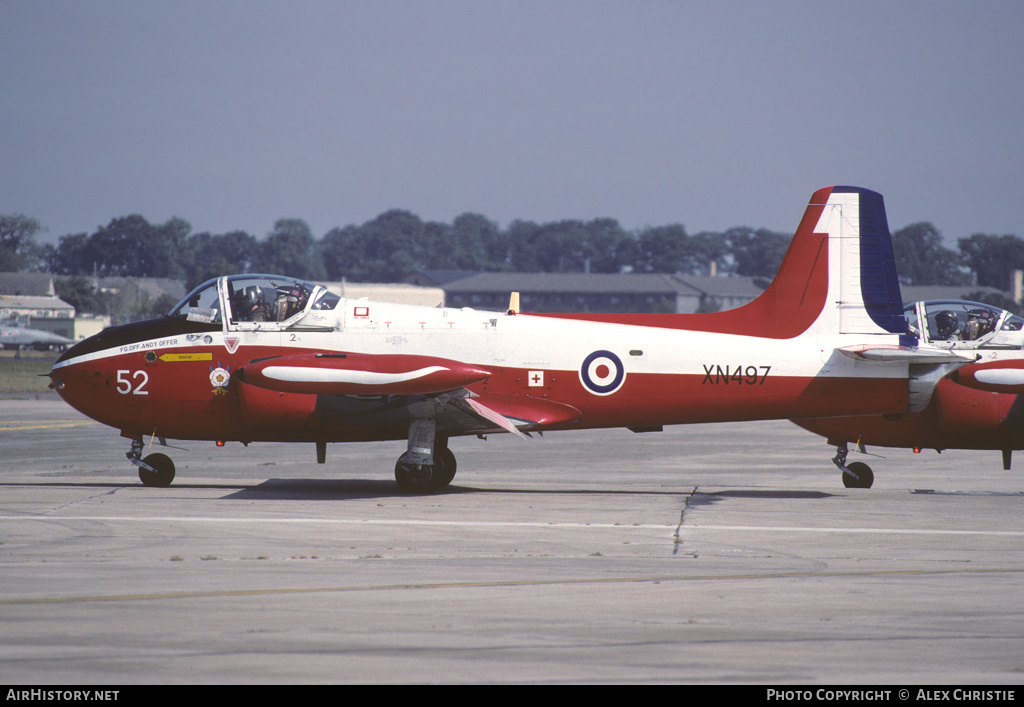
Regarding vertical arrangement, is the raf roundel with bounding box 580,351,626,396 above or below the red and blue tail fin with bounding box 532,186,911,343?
below

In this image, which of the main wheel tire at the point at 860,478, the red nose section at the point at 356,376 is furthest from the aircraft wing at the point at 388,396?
the main wheel tire at the point at 860,478

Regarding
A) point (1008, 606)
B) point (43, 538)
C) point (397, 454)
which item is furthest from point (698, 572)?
point (397, 454)

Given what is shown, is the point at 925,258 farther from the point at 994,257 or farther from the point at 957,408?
the point at 957,408

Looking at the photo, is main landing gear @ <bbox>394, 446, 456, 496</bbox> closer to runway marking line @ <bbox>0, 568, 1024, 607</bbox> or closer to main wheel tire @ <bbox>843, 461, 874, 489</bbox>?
runway marking line @ <bbox>0, 568, 1024, 607</bbox>

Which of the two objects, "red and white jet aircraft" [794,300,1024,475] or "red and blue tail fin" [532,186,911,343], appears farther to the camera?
"red and white jet aircraft" [794,300,1024,475]

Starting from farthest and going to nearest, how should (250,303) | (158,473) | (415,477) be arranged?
(158,473), (250,303), (415,477)

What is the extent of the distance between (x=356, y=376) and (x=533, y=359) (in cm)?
260

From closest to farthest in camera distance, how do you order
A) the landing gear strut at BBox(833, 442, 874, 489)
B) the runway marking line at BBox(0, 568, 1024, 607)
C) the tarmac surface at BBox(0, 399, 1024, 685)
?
1. the tarmac surface at BBox(0, 399, 1024, 685)
2. the runway marking line at BBox(0, 568, 1024, 607)
3. the landing gear strut at BBox(833, 442, 874, 489)

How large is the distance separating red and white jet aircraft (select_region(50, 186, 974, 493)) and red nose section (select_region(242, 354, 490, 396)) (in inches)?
22.4

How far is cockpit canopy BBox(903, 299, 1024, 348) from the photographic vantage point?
15469mm

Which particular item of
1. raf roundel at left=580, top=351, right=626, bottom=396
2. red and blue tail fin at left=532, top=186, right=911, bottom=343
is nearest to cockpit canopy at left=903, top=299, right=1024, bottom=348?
red and blue tail fin at left=532, top=186, right=911, bottom=343

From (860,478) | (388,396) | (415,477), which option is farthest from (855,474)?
(388,396)

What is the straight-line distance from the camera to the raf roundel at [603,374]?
45.9 feet

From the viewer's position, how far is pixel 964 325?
Result: 51.2ft
